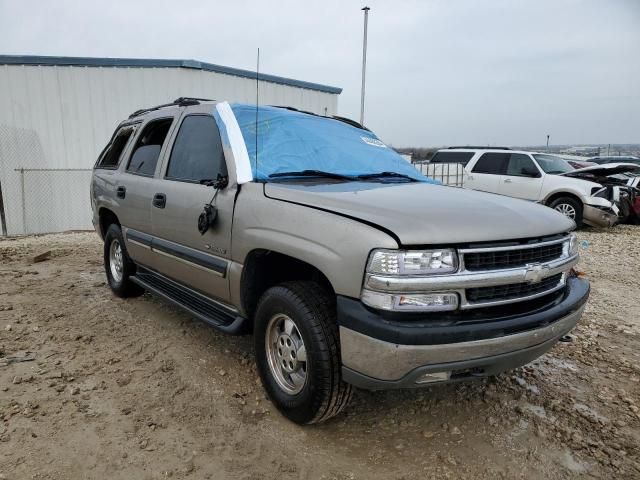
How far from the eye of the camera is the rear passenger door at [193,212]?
309 centimetres

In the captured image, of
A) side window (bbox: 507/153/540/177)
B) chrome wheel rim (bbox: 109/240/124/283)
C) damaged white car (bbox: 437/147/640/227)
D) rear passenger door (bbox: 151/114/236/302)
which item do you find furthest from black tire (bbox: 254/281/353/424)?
side window (bbox: 507/153/540/177)

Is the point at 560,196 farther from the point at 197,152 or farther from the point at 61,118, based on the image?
the point at 61,118

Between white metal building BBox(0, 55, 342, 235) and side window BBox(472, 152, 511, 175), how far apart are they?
726cm

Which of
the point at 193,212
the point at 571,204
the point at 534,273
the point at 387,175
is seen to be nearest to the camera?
the point at 534,273

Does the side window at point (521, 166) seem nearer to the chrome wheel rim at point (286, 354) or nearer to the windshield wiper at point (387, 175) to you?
the windshield wiper at point (387, 175)

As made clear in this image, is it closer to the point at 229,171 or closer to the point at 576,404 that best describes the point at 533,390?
the point at 576,404

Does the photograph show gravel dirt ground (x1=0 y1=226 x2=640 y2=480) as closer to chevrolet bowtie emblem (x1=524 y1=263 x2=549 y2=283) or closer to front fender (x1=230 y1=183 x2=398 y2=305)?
front fender (x1=230 y1=183 x2=398 y2=305)

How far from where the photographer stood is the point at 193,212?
10.9ft

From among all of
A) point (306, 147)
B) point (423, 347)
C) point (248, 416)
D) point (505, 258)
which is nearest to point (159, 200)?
point (306, 147)

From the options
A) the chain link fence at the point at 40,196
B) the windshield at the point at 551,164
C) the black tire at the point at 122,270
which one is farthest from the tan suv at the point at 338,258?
the windshield at the point at 551,164

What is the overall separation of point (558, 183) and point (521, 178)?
0.83 metres

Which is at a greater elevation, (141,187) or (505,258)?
(141,187)

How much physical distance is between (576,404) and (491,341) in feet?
4.29

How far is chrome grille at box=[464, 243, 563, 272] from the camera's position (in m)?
2.21
